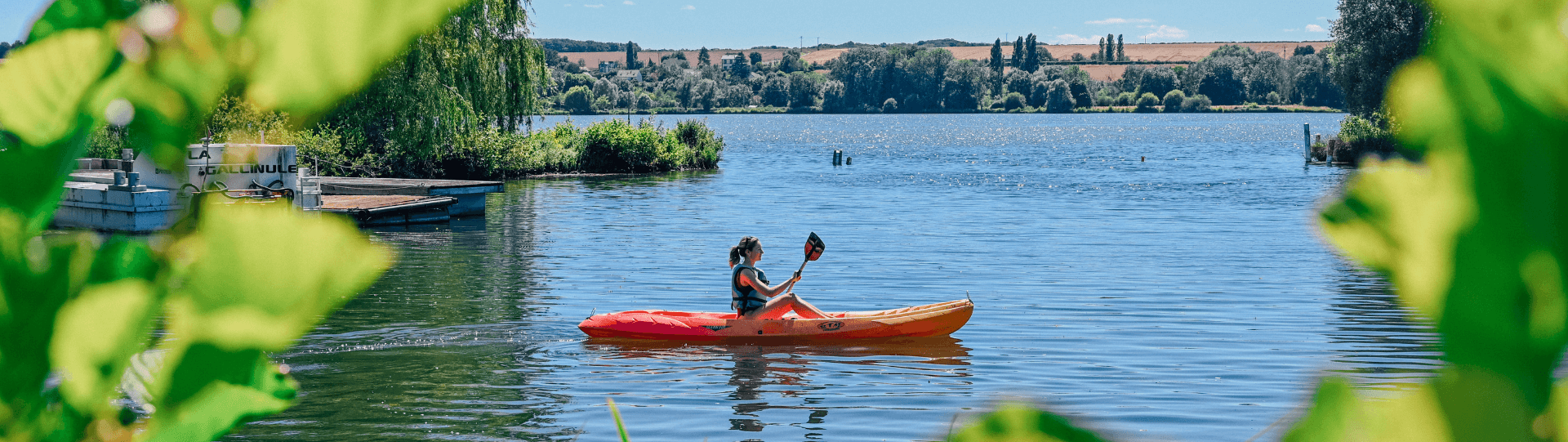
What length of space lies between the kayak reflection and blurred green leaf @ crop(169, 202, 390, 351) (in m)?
11.1

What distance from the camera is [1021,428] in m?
0.50

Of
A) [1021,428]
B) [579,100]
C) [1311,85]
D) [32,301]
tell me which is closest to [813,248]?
[32,301]

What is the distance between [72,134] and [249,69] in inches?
4.9

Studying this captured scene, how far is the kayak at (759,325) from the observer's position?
587 inches

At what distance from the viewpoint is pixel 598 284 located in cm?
2034

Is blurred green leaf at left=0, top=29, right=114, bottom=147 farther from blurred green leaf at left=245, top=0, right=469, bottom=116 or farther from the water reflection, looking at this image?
the water reflection

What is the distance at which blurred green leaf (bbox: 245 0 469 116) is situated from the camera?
58 centimetres

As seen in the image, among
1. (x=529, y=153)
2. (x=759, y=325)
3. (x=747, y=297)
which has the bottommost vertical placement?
(x=759, y=325)

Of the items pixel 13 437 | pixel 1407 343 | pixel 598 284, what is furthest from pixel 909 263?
pixel 13 437

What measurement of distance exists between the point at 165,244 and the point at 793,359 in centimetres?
1368

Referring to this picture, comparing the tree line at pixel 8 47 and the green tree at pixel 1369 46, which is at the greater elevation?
the green tree at pixel 1369 46

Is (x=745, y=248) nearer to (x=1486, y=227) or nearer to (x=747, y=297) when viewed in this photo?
(x=747, y=297)

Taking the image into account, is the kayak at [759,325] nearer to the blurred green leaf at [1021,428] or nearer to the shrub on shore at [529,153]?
the shrub on shore at [529,153]

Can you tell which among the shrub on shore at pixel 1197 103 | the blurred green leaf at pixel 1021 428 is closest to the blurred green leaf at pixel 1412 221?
the blurred green leaf at pixel 1021 428
